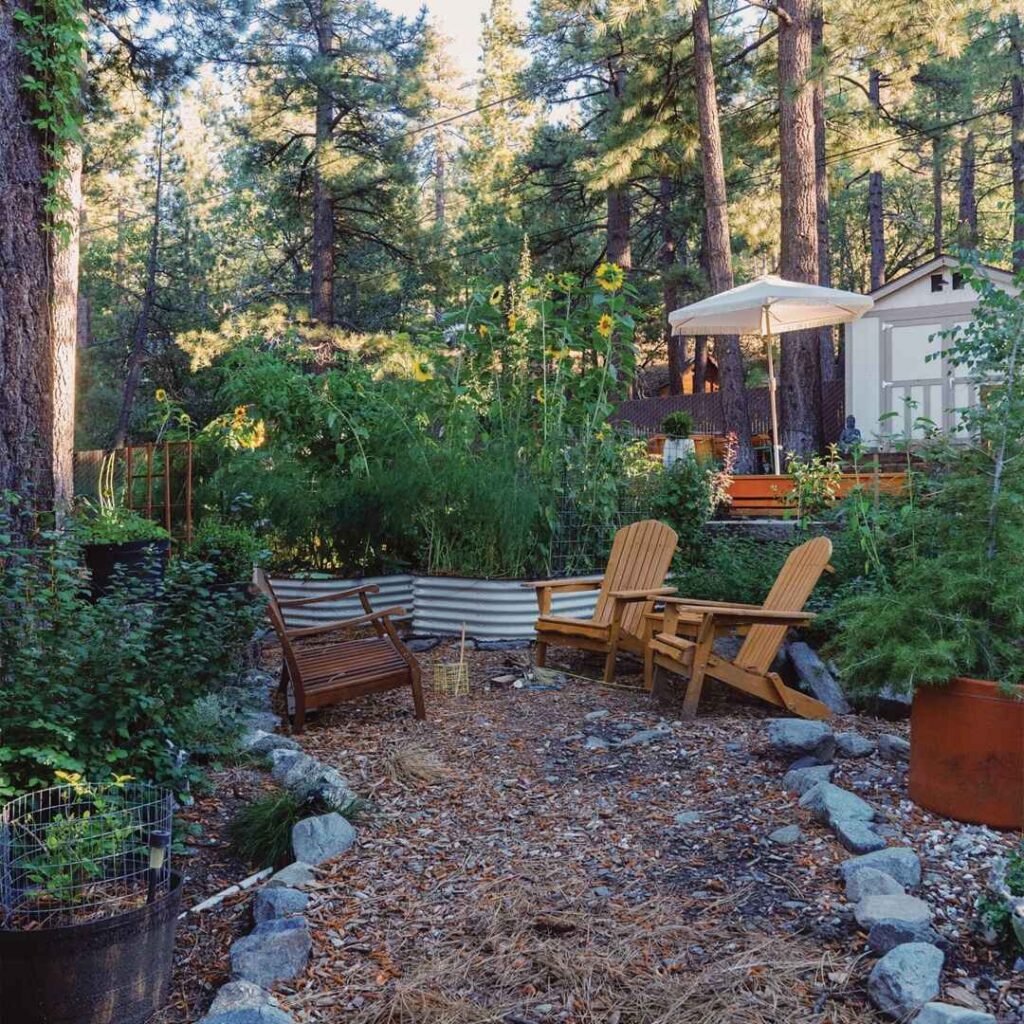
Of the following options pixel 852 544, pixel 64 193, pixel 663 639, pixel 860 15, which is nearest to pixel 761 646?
pixel 663 639

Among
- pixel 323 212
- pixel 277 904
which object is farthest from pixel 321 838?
pixel 323 212

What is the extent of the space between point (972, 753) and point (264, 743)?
8.07 feet

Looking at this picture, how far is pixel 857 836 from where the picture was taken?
283cm

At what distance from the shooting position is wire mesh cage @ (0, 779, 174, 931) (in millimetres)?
2199

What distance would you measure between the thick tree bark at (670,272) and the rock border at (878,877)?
33.6ft

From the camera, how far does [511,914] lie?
2.58m

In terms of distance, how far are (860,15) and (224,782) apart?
33.8ft

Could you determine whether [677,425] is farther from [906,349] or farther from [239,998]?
[239,998]

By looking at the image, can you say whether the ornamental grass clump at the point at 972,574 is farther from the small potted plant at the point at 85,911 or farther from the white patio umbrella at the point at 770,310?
the white patio umbrella at the point at 770,310

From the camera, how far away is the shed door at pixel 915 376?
12617 millimetres

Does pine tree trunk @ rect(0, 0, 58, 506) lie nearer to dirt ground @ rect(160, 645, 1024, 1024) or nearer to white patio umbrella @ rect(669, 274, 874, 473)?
dirt ground @ rect(160, 645, 1024, 1024)

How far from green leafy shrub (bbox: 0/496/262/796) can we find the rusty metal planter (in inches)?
85.0

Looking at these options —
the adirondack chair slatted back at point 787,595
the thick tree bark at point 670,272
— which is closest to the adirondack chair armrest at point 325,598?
the adirondack chair slatted back at point 787,595

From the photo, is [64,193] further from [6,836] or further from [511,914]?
[511,914]
